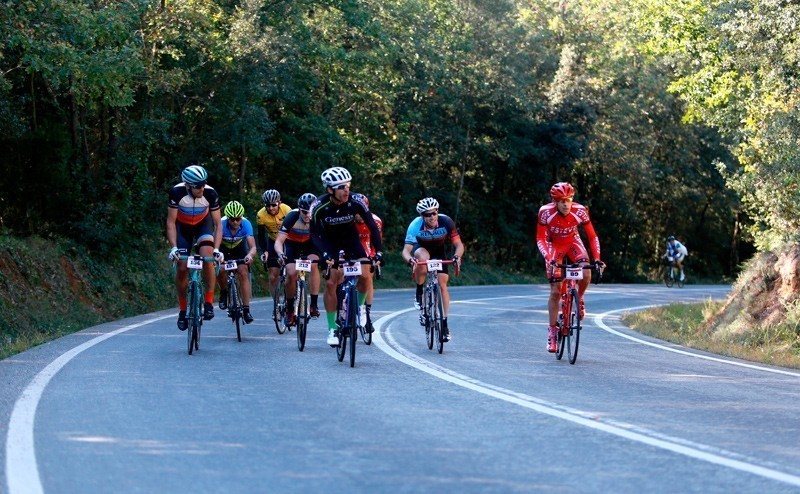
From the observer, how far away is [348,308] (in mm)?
12008

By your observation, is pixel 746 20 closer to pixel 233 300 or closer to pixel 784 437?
pixel 233 300

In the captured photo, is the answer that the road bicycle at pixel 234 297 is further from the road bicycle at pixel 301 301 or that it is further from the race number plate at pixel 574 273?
the race number plate at pixel 574 273

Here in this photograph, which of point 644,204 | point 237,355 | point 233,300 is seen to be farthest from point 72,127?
point 644,204

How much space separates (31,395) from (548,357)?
6.24 metres

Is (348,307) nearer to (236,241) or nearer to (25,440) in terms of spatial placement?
(236,241)

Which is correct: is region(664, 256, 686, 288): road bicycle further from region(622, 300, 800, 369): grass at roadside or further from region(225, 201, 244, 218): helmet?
region(225, 201, 244, 218): helmet

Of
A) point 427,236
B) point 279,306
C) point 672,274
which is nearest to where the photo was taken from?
point 427,236

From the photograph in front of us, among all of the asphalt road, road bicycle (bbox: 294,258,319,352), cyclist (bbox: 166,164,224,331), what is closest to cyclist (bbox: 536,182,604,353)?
the asphalt road

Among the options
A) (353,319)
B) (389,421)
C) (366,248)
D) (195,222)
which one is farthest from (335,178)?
(389,421)

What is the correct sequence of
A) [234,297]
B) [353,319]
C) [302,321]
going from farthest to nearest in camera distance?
[234,297], [302,321], [353,319]

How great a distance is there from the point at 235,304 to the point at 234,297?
0.51ft

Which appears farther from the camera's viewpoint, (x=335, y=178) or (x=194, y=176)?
(x=194, y=176)

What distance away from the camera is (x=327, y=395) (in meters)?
9.47

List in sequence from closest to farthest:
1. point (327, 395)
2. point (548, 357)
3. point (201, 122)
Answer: point (327, 395)
point (548, 357)
point (201, 122)
